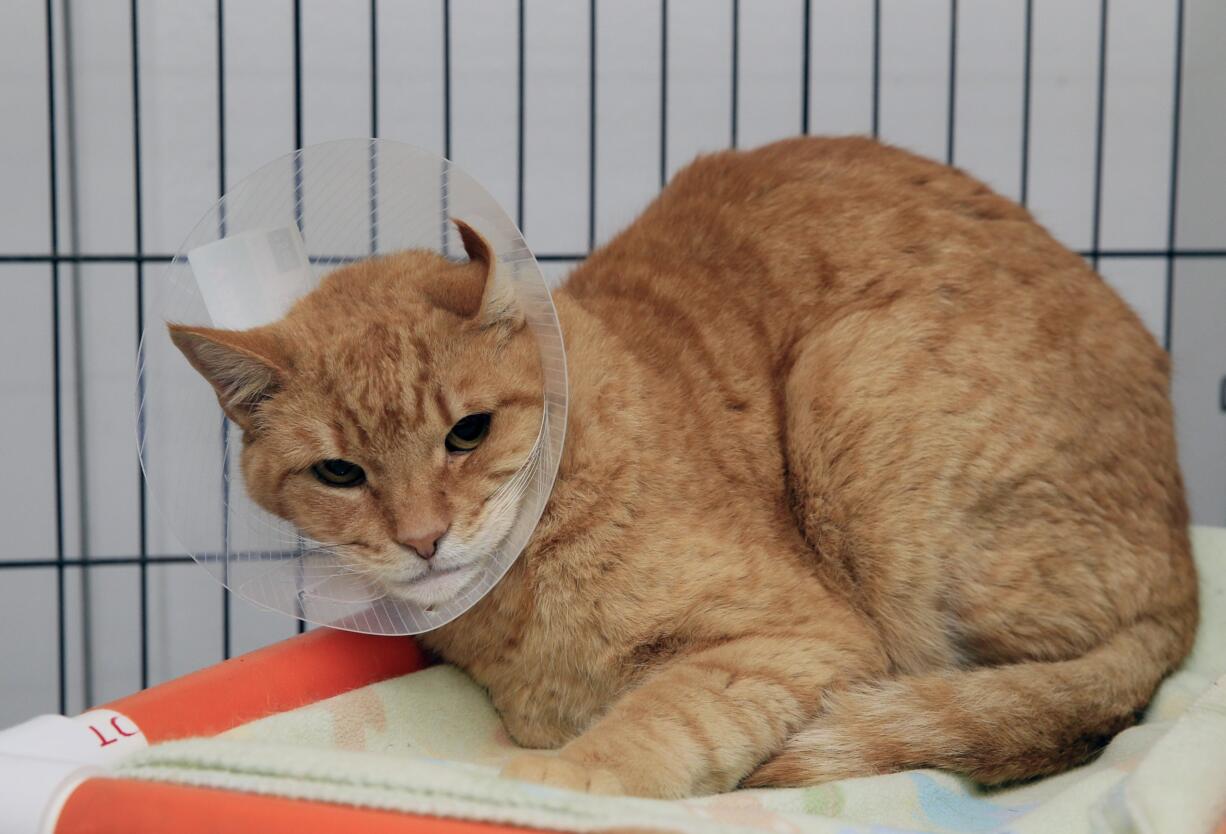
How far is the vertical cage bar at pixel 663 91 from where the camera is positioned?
2453 mm

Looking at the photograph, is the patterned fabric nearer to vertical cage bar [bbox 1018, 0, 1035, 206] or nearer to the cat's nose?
the cat's nose

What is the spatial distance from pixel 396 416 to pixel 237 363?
19cm

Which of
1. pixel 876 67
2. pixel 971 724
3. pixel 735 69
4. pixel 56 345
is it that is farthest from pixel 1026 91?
pixel 56 345

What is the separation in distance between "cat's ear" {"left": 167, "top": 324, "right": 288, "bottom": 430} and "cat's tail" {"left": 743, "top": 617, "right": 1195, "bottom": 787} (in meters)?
0.77

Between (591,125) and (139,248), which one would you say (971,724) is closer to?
(591,125)

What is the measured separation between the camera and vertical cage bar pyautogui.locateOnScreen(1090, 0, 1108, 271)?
101 inches

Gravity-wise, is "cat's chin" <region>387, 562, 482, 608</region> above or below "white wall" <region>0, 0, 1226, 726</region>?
below

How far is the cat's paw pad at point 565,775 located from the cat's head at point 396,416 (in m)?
0.24

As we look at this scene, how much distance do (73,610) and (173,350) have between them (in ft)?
4.68

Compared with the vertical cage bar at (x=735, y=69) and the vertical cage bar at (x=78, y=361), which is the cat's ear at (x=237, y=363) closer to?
the vertical cage bar at (x=78, y=361)

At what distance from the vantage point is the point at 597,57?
8.63 feet

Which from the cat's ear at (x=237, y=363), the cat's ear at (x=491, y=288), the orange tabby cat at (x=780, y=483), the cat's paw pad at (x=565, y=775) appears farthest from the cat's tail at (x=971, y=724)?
the cat's ear at (x=237, y=363)

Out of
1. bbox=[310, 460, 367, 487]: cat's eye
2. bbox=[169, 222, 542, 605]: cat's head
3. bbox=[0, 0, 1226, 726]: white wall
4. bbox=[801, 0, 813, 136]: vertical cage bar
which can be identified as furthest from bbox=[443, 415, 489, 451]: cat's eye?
bbox=[801, 0, 813, 136]: vertical cage bar

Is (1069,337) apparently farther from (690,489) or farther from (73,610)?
(73,610)
